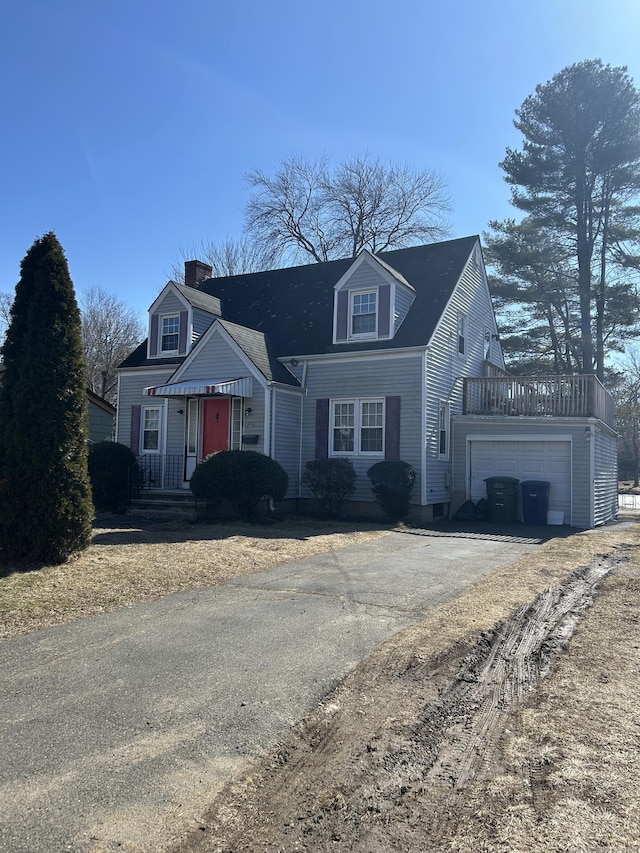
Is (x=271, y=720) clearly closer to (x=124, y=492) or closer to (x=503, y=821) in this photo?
(x=503, y=821)

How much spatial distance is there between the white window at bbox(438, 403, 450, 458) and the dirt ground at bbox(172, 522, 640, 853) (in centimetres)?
1166

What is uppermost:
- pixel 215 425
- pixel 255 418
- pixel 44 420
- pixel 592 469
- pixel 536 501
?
pixel 255 418

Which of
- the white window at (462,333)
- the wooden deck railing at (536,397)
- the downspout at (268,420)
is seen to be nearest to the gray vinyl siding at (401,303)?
the white window at (462,333)

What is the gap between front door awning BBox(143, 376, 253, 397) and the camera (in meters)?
16.8

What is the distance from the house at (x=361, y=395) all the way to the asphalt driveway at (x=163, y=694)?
922 cm

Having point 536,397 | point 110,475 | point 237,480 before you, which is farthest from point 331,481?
point 536,397

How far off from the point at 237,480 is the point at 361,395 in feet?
16.0

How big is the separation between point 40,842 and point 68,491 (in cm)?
652

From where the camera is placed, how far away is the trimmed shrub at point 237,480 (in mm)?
14945

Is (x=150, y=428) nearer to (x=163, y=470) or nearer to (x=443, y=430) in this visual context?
(x=163, y=470)

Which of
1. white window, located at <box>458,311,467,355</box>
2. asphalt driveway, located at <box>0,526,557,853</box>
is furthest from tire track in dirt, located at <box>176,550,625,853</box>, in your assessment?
white window, located at <box>458,311,467,355</box>

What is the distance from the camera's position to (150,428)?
20609mm

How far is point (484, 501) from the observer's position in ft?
58.4

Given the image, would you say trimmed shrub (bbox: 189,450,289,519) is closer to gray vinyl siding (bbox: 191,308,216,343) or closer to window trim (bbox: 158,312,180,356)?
gray vinyl siding (bbox: 191,308,216,343)
